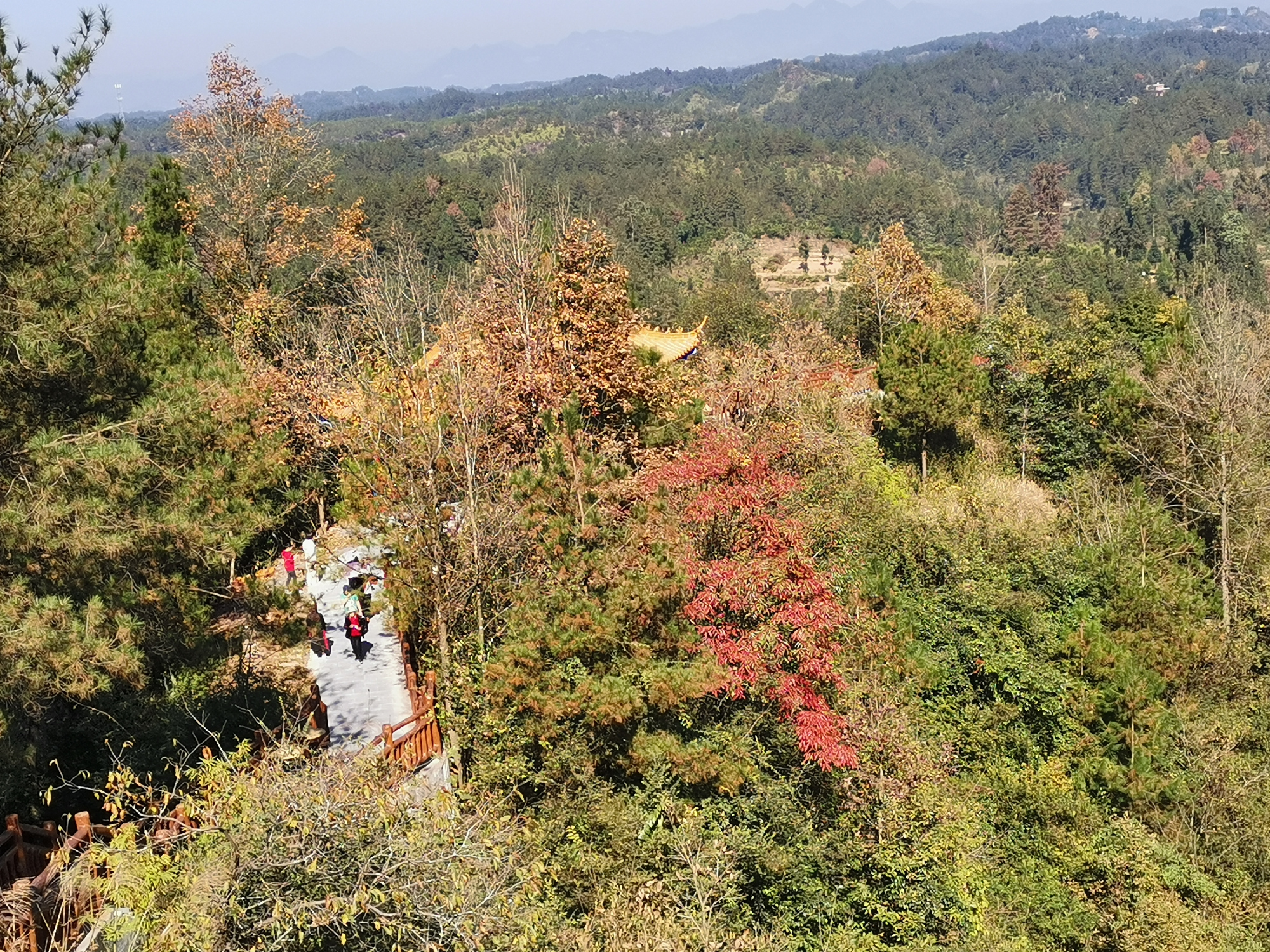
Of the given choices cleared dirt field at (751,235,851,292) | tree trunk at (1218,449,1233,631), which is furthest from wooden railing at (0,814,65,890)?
cleared dirt field at (751,235,851,292)

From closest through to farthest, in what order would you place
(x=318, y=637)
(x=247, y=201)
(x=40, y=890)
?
1. (x=40, y=890)
2. (x=318, y=637)
3. (x=247, y=201)

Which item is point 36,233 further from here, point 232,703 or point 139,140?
point 139,140

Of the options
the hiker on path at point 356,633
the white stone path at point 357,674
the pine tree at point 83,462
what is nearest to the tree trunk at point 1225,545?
the white stone path at point 357,674

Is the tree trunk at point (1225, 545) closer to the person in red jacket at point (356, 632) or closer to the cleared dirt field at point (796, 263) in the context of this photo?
the person in red jacket at point (356, 632)

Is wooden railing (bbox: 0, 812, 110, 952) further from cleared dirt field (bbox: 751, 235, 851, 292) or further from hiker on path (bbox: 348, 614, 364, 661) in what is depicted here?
cleared dirt field (bbox: 751, 235, 851, 292)

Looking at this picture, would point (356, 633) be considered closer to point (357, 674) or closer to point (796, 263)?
point (357, 674)

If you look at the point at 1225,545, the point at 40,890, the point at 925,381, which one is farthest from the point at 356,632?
the point at 1225,545

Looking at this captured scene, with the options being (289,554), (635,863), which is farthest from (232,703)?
(289,554)
